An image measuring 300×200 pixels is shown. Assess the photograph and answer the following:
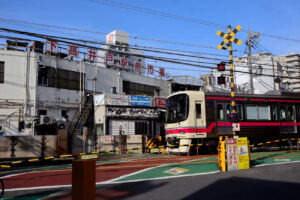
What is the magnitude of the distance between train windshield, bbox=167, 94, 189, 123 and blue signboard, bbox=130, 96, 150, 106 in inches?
290

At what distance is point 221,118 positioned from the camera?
17.6 meters

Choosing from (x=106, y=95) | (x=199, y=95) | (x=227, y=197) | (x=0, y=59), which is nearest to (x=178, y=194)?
(x=227, y=197)

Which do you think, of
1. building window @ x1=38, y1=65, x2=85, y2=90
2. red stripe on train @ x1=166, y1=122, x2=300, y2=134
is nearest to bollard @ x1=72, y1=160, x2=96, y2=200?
red stripe on train @ x1=166, y1=122, x2=300, y2=134

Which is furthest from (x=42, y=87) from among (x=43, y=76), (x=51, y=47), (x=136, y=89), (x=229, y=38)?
(x=229, y=38)

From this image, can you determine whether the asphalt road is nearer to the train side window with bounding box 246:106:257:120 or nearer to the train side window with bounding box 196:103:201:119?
the train side window with bounding box 196:103:201:119

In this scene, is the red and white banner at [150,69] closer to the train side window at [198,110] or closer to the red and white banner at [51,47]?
the red and white banner at [51,47]

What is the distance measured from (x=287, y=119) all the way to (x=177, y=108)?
862cm

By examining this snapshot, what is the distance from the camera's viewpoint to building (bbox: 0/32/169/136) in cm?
2347

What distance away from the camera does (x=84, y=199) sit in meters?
4.14

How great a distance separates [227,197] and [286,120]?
15.1 m

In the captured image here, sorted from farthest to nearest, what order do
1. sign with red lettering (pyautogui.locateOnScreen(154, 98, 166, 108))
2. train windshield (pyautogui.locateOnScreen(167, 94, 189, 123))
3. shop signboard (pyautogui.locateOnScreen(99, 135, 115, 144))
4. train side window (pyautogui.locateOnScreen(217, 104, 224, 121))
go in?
sign with red lettering (pyautogui.locateOnScreen(154, 98, 166, 108))
shop signboard (pyautogui.locateOnScreen(99, 135, 115, 144))
train side window (pyautogui.locateOnScreen(217, 104, 224, 121))
train windshield (pyautogui.locateOnScreen(167, 94, 189, 123))

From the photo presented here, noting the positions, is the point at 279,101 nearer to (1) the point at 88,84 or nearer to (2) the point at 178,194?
(2) the point at 178,194

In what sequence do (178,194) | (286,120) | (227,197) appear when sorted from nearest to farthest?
(227,197), (178,194), (286,120)

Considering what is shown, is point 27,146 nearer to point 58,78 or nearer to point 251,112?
point 58,78
